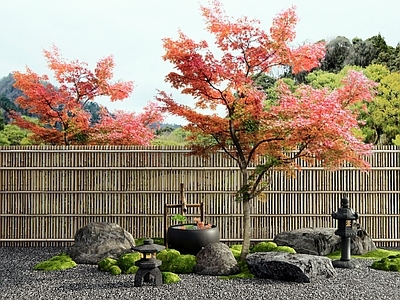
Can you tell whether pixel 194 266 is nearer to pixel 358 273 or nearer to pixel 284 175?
pixel 358 273

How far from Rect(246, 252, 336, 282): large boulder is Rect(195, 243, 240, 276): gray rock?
0.31 meters

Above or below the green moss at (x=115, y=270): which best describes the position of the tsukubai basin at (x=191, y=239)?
above

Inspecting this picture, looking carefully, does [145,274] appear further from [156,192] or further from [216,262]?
[156,192]

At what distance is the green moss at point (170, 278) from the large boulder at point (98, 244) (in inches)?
66.7

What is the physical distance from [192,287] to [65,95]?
7.26 m

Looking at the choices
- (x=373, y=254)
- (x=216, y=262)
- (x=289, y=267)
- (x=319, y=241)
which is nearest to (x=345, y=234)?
(x=319, y=241)

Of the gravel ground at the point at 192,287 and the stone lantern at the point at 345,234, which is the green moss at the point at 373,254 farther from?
the gravel ground at the point at 192,287

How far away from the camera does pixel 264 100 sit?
8.84m

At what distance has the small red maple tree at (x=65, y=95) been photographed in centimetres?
1315

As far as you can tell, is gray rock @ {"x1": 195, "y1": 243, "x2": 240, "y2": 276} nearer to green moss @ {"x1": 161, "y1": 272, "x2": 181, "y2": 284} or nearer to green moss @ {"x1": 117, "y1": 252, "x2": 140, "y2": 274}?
green moss @ {"x1": 161, "y1": 272, "x2": 181, "y2": 284}

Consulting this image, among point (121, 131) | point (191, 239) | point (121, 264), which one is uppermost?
point (121, 131)

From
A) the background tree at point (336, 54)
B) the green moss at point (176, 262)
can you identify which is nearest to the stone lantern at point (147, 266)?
the green moss at point (176, 262)

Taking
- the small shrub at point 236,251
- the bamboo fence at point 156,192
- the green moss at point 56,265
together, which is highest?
the bamboo fence at point 156,192

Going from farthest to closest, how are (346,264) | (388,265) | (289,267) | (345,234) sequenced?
(345,234) < (346,264) < (388,265) < (289,267)
